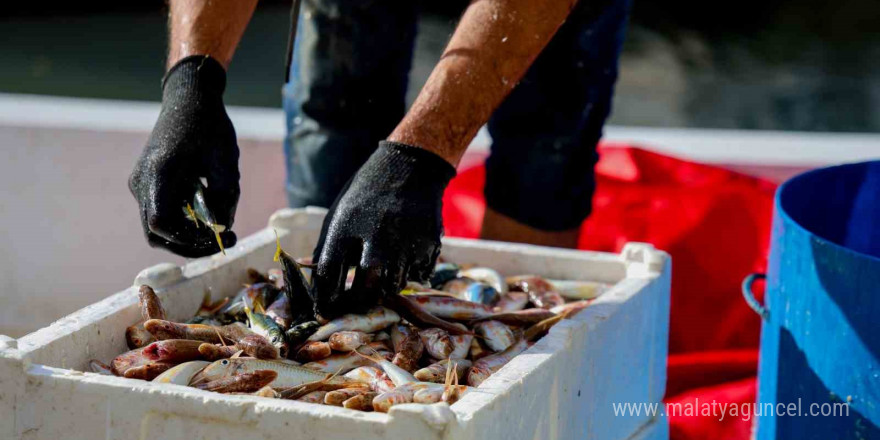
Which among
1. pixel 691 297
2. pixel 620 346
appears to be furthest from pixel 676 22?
pixel 620 346

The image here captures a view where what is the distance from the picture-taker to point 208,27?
2.27 m

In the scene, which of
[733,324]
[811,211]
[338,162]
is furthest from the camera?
[733,324]

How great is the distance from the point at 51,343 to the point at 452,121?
84cm

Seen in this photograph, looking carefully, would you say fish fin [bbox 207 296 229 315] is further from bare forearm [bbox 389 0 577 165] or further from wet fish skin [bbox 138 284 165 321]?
bare forearm [bbox 389 0 577 165]

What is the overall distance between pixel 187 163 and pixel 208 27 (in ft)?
1.17

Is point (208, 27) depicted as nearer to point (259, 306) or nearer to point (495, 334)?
point (259, 306)

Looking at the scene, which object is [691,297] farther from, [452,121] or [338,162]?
[452,121]

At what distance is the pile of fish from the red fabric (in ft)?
3.48

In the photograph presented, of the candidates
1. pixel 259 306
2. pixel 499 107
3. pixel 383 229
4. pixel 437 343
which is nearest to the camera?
pixel 383 229

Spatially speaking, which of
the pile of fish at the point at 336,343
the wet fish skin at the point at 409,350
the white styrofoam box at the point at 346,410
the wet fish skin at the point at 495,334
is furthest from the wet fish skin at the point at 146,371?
the wet fish skin at the point at 495,334

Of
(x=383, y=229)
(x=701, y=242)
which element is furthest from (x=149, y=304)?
(x=701, y=242)

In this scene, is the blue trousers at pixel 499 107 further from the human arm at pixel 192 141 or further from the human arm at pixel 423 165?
the human arm at pixel 423 165

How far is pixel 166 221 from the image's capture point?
204 cm

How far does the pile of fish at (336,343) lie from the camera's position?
71.1 inches
